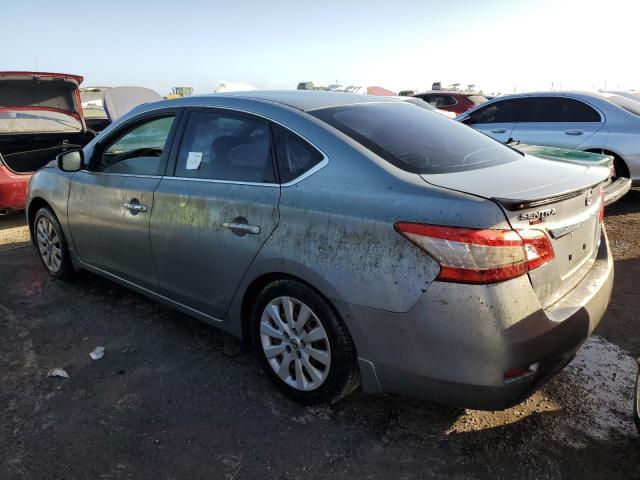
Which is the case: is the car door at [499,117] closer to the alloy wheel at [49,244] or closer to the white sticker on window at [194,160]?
the white sticker on window at [194,160]

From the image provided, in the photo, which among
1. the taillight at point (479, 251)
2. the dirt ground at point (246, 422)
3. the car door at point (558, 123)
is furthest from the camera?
the car door at point (558, 123)

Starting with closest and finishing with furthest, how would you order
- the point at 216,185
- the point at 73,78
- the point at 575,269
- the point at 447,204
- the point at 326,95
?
the point at 447,204 → the point at 575,269 → the point at 216,185 → the point at 326,95 → the point at 73,78

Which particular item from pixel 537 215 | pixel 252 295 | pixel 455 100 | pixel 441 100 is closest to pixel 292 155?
pixel 252 295

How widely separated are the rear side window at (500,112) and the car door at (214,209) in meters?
5.59

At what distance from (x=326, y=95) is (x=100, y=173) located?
1.82 metres

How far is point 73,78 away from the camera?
681 cm

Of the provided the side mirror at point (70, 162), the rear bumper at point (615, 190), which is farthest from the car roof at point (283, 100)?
the rear bumper at point (615, 190)

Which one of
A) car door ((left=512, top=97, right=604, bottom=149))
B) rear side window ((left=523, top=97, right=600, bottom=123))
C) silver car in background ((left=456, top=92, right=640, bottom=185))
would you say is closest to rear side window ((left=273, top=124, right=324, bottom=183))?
silver car in background ((left=456, top=92, right=640, bottom=185))

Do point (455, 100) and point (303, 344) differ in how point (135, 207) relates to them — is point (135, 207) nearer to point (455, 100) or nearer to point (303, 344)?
point (303, 344)

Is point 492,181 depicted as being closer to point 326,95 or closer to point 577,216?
point 577,216

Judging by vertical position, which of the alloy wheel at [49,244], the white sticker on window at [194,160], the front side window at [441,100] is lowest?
the alloy wheel at [49,244]

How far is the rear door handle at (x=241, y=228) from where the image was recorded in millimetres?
2525

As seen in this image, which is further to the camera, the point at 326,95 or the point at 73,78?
the point at 73,78

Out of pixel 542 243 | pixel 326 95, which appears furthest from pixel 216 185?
pixel 542 243
